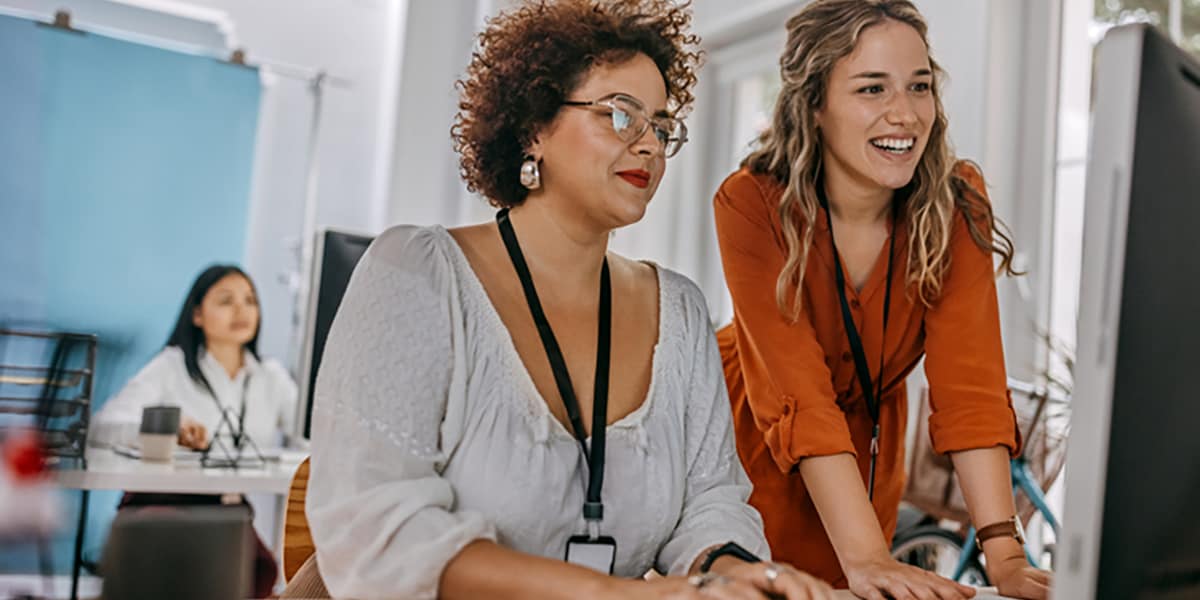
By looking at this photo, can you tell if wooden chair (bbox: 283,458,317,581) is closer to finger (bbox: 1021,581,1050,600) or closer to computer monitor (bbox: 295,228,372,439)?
finger (bbox: 1021,581,1050,600)

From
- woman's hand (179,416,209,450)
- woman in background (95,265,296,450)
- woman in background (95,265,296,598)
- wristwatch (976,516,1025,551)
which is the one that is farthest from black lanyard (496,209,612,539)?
woman in background (95,265,296,450)

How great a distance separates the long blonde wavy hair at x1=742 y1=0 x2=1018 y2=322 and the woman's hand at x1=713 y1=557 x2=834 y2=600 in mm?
593

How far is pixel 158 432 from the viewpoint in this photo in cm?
263

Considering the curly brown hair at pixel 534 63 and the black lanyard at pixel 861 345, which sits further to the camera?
the black lanyard at pixel 861 345

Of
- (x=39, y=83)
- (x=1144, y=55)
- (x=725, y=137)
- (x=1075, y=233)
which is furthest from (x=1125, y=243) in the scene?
(x=39, y=83)

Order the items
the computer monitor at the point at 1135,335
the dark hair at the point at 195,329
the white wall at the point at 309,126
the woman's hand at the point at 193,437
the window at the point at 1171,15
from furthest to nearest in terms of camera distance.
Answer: the white wall at the point at 309,126, the dark hair at the point at 195,329, the woman's hand at the point at 193,437, the window at the point at 1171,15, the computer monitor at the point at 1135,335

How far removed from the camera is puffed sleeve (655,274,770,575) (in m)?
1.18

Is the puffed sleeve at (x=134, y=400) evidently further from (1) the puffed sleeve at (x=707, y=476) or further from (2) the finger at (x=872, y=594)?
(2) the finger at (x=872, y=594)

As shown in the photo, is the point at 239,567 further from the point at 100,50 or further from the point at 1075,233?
the point at 100,50

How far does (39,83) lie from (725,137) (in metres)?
2.89

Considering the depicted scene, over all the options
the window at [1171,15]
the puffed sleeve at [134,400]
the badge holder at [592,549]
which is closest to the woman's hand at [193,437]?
the puffed sleeve at [134,400]

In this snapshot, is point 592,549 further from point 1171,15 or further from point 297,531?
→ point 1171,15

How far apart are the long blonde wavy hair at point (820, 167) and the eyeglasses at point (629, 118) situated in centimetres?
34

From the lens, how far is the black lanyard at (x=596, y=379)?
1113 millimetres
